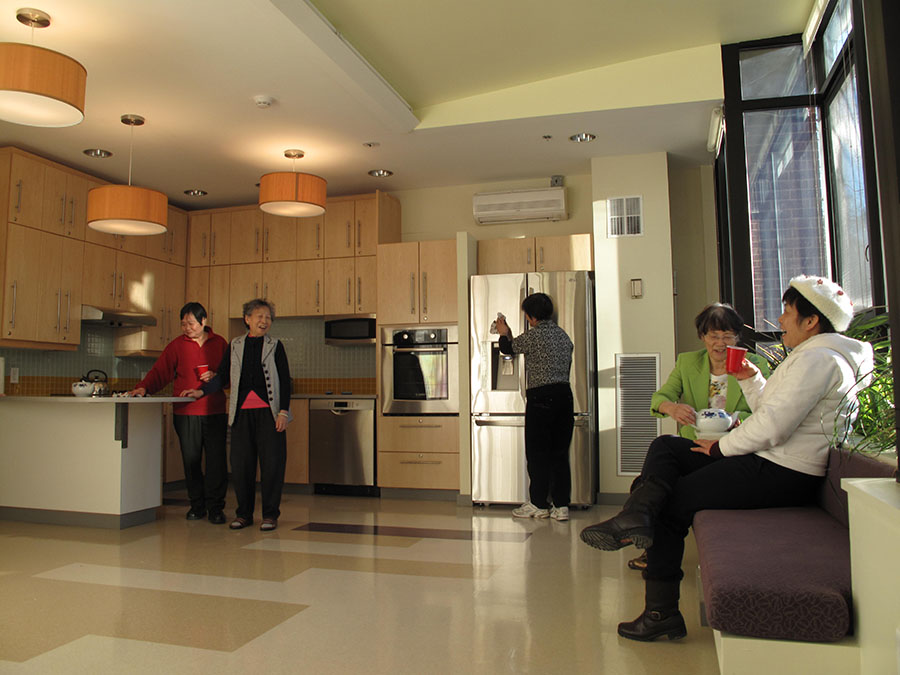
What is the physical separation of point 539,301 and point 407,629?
8.31 ft

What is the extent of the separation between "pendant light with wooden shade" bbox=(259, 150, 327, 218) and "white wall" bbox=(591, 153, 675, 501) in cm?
207

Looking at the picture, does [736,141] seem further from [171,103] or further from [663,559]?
[171,103]

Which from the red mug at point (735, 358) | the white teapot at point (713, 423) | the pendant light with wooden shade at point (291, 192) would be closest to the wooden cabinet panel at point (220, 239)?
the pendant light with wooden shade at point (291, 192)

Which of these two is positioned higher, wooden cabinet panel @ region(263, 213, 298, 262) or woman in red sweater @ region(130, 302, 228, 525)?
wooden cabinet panel @ region(263, 213, 298, 262)

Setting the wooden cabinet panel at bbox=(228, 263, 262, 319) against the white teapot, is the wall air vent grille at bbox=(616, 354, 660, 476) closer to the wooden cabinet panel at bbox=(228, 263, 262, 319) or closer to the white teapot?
the white teapot

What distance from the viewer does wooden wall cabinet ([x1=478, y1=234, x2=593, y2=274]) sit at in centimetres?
554

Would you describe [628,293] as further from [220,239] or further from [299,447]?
[220,239]

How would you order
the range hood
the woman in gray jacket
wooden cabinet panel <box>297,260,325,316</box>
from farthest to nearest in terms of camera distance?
wooden cabinet panel <box>297,260,325,316</box> < the range hood < the woman in gray jacket

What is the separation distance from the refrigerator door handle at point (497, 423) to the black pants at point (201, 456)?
69.3 inches

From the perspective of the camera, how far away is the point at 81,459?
4.46m

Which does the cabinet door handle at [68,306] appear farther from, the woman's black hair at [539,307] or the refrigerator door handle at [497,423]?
the woman's black hair at [539,307]

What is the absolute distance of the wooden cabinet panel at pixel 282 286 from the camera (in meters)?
6.28

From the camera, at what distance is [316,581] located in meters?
→ 3.15

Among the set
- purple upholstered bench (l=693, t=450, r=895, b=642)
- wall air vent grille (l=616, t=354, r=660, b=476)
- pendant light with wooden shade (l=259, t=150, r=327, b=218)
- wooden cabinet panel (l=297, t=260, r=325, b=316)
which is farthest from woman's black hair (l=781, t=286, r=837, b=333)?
wooden cabinet panel (l=297, t=260, r=325, b=316)
